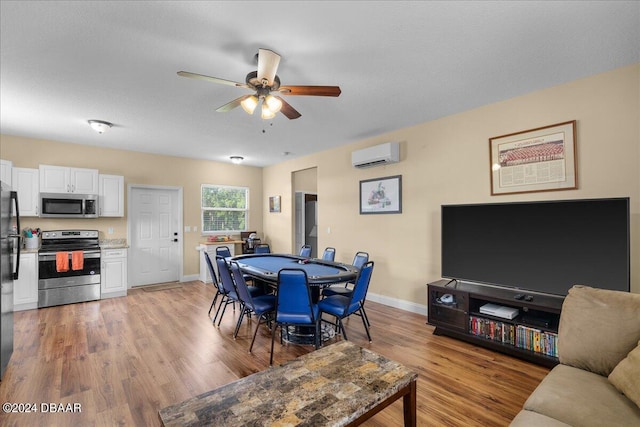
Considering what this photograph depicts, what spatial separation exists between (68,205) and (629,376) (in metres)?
6.65

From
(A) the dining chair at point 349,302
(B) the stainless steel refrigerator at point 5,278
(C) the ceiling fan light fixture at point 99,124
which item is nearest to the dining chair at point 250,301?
(A) the dining chair at point 349,302

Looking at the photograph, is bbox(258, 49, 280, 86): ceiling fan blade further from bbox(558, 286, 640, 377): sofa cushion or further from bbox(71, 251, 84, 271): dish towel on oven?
bbox(71, 251, 84, 271): dish towel on oven

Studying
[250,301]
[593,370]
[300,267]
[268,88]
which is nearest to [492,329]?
[593,370]

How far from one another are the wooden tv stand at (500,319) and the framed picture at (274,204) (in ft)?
14.0

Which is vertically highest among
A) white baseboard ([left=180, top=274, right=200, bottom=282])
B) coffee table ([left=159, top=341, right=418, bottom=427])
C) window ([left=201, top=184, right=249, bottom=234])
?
window ([left=201, top=184, right=249, bottom=234])

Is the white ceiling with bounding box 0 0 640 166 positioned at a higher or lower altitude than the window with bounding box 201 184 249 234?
higher

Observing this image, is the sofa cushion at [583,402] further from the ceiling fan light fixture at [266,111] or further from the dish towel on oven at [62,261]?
the dish towel on oven at [62,261]

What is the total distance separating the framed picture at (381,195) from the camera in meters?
4.45

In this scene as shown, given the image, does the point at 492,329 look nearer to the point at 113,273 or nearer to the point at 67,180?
the point at 113,273

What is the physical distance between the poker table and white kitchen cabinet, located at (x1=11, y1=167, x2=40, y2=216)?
342 cm

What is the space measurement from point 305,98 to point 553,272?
3.02 m

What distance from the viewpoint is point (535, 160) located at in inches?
123

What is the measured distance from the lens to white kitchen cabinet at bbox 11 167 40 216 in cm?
452


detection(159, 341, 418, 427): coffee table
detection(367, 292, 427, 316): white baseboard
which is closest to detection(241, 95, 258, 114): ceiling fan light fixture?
detection(159, 341, 418, 427): coffee table
